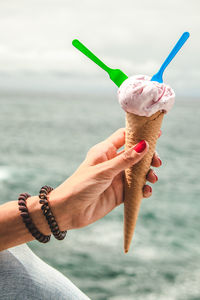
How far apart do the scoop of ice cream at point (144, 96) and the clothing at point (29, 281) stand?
0.71 meters

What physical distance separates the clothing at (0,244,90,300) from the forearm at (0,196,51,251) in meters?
0.07

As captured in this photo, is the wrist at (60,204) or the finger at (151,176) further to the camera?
Result: the finger at (151,176)

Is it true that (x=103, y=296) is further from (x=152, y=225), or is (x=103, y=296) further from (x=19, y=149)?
(x=19, y=149)

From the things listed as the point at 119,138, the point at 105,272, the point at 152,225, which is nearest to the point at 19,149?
the point at 152,225

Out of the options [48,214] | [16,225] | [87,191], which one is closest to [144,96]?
[87,191]

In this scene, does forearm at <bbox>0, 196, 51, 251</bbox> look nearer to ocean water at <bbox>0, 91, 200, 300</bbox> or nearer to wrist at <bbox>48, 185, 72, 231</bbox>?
wrist at <bbox>48, 185, 72, 231</bbox>

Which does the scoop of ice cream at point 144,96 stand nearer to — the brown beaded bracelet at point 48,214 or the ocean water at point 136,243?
the brown beaded bracelet at point 48,214

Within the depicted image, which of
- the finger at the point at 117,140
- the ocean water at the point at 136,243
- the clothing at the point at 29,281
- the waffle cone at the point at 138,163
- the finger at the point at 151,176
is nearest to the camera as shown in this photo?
the clothing at the point at 29,281

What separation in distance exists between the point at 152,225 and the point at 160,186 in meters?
1.94

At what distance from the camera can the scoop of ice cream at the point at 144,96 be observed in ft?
A: 4.01

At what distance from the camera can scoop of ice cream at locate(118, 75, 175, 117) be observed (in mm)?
1223

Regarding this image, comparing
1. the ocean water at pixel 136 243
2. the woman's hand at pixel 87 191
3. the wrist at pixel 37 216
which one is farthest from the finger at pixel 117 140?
the ocean water at pixel 136 243

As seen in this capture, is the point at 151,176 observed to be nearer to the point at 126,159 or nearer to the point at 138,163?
the point at 138,163

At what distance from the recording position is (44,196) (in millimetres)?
1288
